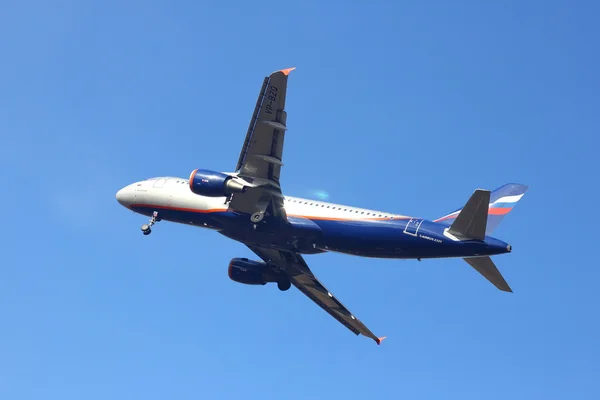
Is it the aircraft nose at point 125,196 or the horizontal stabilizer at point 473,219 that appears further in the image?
the aircraft nose at point 125,196

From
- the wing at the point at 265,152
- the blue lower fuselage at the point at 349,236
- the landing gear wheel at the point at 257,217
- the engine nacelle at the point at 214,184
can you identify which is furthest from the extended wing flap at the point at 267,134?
the blue lower fuselage at the point at 349,236

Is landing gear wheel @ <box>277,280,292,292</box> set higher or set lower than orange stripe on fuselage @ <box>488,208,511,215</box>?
lower

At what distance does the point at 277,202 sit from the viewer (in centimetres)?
4834

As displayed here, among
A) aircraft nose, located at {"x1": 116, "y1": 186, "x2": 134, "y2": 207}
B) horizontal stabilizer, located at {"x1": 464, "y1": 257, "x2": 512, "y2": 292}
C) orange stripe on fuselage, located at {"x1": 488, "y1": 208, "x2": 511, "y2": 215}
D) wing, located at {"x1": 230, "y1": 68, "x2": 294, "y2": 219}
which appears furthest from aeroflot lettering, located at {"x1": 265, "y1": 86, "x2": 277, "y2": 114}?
aircraft nose, located at {"x1": 116, "y1": 186, "x2": 134, "y2": 207}

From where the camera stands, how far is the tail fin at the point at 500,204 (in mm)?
47594

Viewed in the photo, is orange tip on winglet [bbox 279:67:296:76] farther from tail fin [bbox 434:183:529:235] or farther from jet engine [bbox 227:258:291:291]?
jet engine [bbox 227:258:291:291]

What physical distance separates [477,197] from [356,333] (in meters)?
18.5

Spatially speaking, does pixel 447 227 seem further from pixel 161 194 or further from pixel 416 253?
pixel 161 194

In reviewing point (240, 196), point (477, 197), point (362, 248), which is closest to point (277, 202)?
point (240, 196)

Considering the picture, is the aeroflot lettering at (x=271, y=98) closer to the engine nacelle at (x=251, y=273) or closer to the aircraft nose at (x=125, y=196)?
the aircraft nose at (x=125, y=196)

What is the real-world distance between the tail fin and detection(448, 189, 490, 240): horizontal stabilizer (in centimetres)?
287

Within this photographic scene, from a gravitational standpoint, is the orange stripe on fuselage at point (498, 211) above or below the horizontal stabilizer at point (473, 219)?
above

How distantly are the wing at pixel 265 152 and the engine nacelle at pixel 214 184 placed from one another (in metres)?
0.70

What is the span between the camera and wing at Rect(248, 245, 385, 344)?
2181 inches
